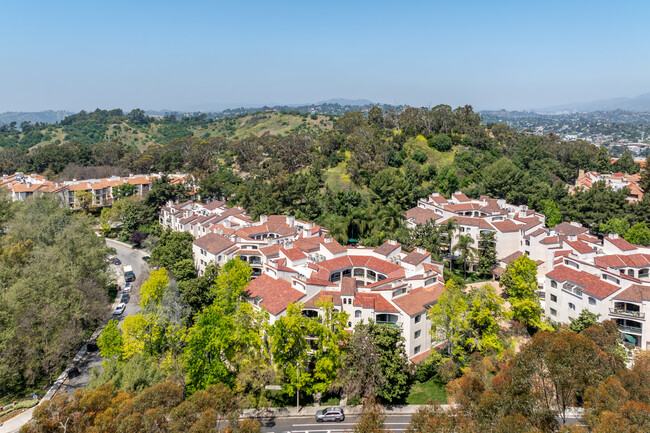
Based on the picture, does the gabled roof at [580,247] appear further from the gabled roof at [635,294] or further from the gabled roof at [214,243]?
the gabled roof at [214,243]

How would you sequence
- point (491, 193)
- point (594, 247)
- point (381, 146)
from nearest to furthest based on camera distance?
point (594, 247), point (491, 193), point (381, 146)

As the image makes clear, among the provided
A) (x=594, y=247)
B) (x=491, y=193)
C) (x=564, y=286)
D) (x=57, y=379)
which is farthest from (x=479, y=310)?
(x=491, y=193)

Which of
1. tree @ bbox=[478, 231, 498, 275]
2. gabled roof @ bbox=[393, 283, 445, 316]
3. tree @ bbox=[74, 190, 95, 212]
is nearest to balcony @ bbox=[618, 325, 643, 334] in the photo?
gabled roof @ bbox=[393, 283, 445, 316]

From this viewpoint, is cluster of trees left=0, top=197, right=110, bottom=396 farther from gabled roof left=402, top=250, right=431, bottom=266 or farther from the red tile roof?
the red tile roof

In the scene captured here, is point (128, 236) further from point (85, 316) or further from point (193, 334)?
→ point (193, 334)

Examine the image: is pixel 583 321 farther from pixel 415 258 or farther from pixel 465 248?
pixel 465 248

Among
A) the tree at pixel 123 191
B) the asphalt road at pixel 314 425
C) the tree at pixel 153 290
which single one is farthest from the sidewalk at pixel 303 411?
the tree at pixel 123 191
